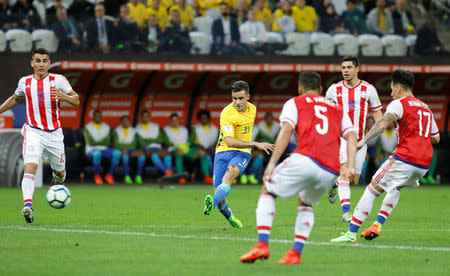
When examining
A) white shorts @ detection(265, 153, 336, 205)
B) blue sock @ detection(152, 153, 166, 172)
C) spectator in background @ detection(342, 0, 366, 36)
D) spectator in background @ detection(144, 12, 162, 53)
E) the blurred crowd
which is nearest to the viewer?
Result: white shorts @ detection(265, 153, 336, 205)

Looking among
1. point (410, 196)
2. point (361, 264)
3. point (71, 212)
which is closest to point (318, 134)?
point (361, 264)

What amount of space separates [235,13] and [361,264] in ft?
48.0

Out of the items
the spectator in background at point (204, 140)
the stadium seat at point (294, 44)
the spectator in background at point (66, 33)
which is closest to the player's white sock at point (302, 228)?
the spectator in background at point (66, 33)

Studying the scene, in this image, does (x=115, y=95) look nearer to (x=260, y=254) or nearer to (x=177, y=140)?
(x=177, y=140)

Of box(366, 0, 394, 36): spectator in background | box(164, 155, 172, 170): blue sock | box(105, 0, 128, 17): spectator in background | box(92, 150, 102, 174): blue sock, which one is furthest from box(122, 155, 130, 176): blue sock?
box(366, 0, 394, 36): spectator in background

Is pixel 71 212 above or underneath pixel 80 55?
underneath

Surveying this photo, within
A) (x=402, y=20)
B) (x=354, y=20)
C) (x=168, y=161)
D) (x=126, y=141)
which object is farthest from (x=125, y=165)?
(x=402, y=20)

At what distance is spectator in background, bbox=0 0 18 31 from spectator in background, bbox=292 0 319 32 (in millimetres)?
6932

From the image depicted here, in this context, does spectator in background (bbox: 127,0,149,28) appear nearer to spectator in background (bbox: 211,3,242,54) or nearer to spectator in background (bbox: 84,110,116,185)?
spectator in background (bbox: 211,3,242,54)

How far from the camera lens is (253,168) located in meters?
21.7

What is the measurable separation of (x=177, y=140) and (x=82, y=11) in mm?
3940

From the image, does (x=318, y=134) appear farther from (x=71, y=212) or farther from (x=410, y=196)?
(x=410, y=196)

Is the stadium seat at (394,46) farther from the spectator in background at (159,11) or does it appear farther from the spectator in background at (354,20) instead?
the spectator in background at (159,11)

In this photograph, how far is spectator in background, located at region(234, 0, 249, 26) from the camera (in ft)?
69.1
